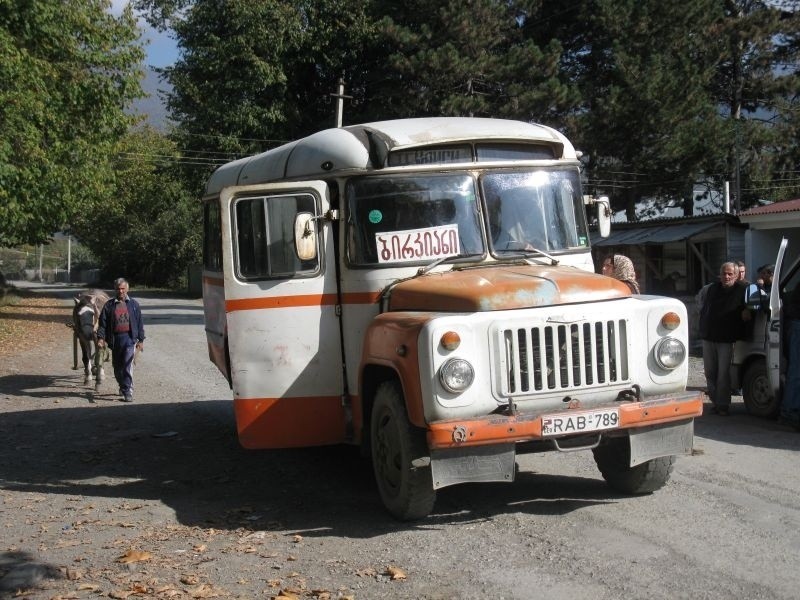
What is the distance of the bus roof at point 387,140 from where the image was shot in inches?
281

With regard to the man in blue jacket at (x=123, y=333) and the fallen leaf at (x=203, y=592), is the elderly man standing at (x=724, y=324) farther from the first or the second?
the man in blue jacket at (x=123, y=333)

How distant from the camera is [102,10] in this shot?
26734 millimetres

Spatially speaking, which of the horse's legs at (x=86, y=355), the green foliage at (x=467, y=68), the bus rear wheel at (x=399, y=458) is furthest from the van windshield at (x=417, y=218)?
the green foliage at (x=467, y=68)

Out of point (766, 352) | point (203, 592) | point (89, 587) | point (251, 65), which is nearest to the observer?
point (203, 592)

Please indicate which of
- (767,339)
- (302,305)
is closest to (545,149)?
(302,305)

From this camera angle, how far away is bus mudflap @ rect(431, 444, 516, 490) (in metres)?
5.97

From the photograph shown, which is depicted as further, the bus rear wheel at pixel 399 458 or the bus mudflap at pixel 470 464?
the bus rear wheel at pixel 399 458

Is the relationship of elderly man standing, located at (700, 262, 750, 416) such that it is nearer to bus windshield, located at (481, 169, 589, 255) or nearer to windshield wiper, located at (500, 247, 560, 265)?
bus windshield, located at (481, 169, 589, 255)

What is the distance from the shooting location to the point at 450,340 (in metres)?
5.90

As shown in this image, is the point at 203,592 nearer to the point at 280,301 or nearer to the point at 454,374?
the point at 454,374

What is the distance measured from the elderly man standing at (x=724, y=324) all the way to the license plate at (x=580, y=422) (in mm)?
5265

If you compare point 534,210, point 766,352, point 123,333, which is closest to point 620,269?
point 766,352

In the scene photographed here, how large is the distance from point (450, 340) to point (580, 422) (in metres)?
1.03

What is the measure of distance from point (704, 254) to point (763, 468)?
19.8 m
